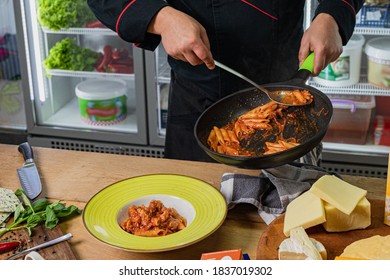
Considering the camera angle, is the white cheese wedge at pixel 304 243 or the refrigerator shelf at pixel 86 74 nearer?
the white cheese wedge at pixel 304 243

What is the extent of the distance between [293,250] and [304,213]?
0.13 meters

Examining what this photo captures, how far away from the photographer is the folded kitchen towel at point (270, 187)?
1.46 meters

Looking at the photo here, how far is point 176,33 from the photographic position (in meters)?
1.64

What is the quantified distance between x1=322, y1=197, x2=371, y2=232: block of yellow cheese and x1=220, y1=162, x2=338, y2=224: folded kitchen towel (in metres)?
0.15

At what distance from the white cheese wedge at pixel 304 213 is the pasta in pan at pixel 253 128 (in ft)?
0.66

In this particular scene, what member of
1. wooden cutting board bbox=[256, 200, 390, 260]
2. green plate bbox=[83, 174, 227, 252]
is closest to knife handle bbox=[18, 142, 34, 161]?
green plate bbox=[83, 174, 227, 252]

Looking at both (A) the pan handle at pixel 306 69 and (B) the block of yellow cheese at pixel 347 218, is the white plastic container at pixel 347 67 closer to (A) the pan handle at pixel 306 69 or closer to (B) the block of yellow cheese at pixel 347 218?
(A) the pan handle at pixel 306 69

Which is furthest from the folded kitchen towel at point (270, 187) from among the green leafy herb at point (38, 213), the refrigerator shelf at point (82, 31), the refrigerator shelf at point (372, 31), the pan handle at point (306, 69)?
the refrigerator shelf at point (82, 31)

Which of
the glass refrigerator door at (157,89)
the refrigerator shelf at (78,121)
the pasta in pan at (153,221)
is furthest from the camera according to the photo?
the refrigerator shelf at (78,121)

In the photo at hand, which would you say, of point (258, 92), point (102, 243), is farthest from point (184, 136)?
point (102, 243)

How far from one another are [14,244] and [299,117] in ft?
2.60

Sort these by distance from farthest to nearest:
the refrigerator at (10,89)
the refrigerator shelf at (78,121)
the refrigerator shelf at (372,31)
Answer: the refrigerator at (10,89) → the refrigerator shelf at (78,121) → the refrigerator shelf at (372,31)

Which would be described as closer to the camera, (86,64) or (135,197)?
(135,197)
